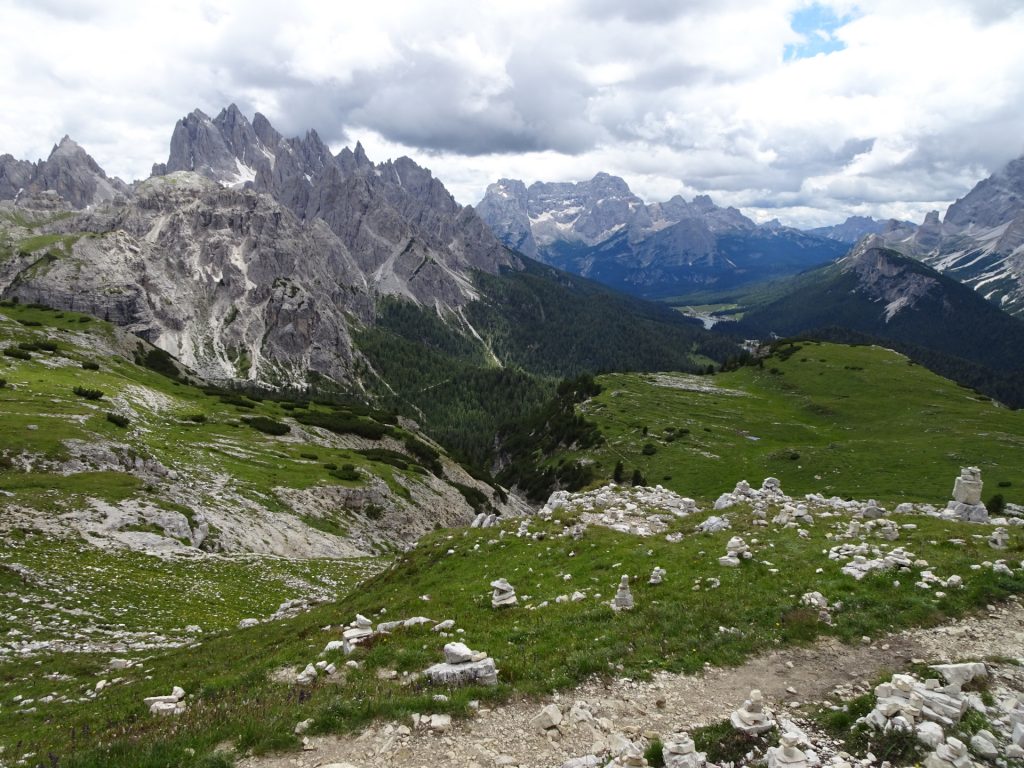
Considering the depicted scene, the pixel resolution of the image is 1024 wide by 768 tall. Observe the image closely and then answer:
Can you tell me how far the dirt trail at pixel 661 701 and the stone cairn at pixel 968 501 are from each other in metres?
15.9

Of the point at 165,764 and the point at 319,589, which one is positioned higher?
the point at 165,764

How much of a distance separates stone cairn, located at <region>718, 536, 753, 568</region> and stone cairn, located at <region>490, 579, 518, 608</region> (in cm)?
829

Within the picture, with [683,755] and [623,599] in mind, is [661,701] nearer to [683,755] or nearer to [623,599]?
[683,755]

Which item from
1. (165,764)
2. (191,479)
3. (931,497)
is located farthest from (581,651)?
(931,497)

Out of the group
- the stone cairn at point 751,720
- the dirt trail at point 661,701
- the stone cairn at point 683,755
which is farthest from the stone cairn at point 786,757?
the dirt trail at point 661,701

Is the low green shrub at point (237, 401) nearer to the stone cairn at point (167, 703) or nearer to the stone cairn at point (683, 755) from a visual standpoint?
the stone cairn at point (167, 703)

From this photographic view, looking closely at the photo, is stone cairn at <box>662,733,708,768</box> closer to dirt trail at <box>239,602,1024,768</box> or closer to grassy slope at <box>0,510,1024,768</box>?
dirt trail at <box>239,602,1024,768</box>

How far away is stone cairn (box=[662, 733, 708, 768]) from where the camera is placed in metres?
10.9

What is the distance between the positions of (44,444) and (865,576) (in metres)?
57.1

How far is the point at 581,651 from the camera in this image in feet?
51.7

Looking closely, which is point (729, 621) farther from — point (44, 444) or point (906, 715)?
point (44, 444)

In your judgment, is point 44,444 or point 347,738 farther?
point 44,444

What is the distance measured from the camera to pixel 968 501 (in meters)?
31.3

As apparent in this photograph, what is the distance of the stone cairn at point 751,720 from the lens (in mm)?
11797
